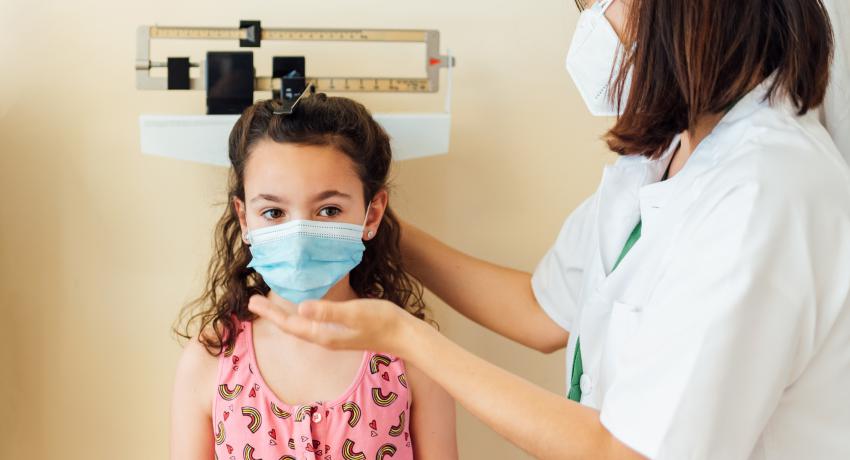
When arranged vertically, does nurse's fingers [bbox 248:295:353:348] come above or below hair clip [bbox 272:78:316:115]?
below

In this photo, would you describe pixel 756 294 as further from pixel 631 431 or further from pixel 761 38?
pixel 761 38

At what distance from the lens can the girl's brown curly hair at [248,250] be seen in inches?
53.6

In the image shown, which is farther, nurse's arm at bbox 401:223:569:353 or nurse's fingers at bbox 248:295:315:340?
nurse's arm at bbox 401:223:569:353

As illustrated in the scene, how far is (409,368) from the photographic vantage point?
1408 mm

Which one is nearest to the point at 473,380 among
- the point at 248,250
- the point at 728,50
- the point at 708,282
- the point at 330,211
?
the point at 708,282

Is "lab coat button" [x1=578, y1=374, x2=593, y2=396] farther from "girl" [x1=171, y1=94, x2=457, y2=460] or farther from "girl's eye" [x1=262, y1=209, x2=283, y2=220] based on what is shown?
"girl's eye" [x1=262, y1=209, x2=283, y2=220]

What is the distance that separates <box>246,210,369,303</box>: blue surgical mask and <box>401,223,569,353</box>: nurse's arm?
0.29 m

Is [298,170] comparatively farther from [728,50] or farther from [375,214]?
[728,50]

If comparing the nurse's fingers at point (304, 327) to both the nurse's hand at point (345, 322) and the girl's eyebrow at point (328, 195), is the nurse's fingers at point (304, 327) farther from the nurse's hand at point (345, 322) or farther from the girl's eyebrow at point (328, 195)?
the girl's eyebrow at point (328, 195)

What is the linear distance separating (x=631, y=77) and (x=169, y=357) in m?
1.03

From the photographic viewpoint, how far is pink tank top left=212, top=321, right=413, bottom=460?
52.7 inches

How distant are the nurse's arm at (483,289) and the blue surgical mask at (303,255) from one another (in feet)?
0.96

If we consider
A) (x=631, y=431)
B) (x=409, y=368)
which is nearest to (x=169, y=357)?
(x=409, y=368)

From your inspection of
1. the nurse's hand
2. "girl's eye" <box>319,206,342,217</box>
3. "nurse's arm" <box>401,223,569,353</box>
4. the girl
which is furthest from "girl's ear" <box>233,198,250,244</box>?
the nurse's hand
